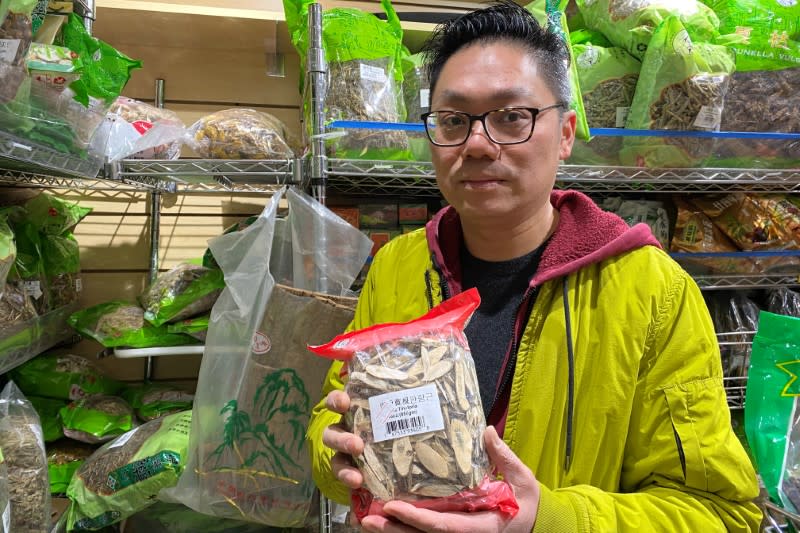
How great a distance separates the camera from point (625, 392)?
722 mm

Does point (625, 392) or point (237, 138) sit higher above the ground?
point (237, 138)

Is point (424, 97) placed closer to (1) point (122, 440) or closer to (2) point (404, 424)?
(2) point (404, 424)

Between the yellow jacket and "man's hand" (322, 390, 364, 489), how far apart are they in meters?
0.18

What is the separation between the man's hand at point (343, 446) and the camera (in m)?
0.56

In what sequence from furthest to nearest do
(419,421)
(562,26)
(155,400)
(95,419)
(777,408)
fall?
1. (155,400)
2. (95,419)
3. (562,26)
4. (777,408)
5. (419,421)

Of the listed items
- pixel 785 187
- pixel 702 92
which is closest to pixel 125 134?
pixel 702 92

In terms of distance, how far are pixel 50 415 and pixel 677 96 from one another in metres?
1.87

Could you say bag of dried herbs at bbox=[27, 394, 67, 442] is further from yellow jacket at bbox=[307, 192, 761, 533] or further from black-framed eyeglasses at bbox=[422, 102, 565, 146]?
black-framed eyeglasses at bbox=[422, 102, 565, 146]

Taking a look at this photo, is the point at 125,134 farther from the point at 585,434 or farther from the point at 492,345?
the point at 585,434

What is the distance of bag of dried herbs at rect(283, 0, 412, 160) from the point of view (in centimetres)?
123

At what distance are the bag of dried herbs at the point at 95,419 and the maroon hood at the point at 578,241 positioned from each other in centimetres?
108

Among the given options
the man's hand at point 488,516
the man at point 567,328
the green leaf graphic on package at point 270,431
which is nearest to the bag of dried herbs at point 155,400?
the green leaf graphic on package at point 270,431

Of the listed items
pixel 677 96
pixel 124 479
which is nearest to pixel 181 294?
pixel 124 479

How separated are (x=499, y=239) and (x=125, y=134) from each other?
107cm
